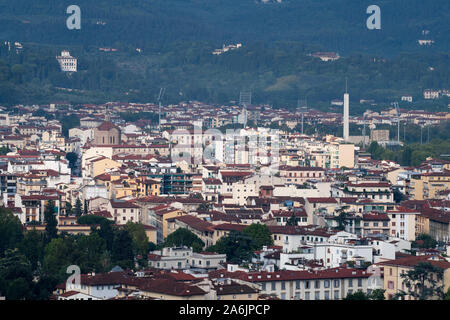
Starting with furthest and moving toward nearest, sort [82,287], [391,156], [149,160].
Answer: [391,156]
[149,160]
[82,287]

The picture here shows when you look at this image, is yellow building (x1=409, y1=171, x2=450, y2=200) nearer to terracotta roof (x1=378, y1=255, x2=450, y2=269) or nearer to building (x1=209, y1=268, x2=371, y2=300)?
terracotta roof (x1=378, y1=255, x2=450, y2=269)

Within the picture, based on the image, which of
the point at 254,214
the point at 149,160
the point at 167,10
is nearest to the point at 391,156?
the point at 149,160

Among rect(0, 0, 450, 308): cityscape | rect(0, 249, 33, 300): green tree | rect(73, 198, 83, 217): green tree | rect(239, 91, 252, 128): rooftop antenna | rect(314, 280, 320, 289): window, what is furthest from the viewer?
rect(239, 91, 252, 128): rooftop antenna

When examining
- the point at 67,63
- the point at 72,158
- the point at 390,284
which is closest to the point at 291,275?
the point at 390,284

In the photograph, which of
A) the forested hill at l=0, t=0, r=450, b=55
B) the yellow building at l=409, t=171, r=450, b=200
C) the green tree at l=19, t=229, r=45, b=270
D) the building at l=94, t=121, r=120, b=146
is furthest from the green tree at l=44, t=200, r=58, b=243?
the forested hill at l=0, t=0, r=450, b=55

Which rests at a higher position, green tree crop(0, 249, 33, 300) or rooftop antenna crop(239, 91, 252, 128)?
rooftop antenna crop(239, 91, 252, 128)

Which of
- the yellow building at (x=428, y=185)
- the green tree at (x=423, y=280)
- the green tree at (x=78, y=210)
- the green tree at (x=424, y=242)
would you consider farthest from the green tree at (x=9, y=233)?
the yellow building at (x=428, y=185)

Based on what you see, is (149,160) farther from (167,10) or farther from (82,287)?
(167,10)
